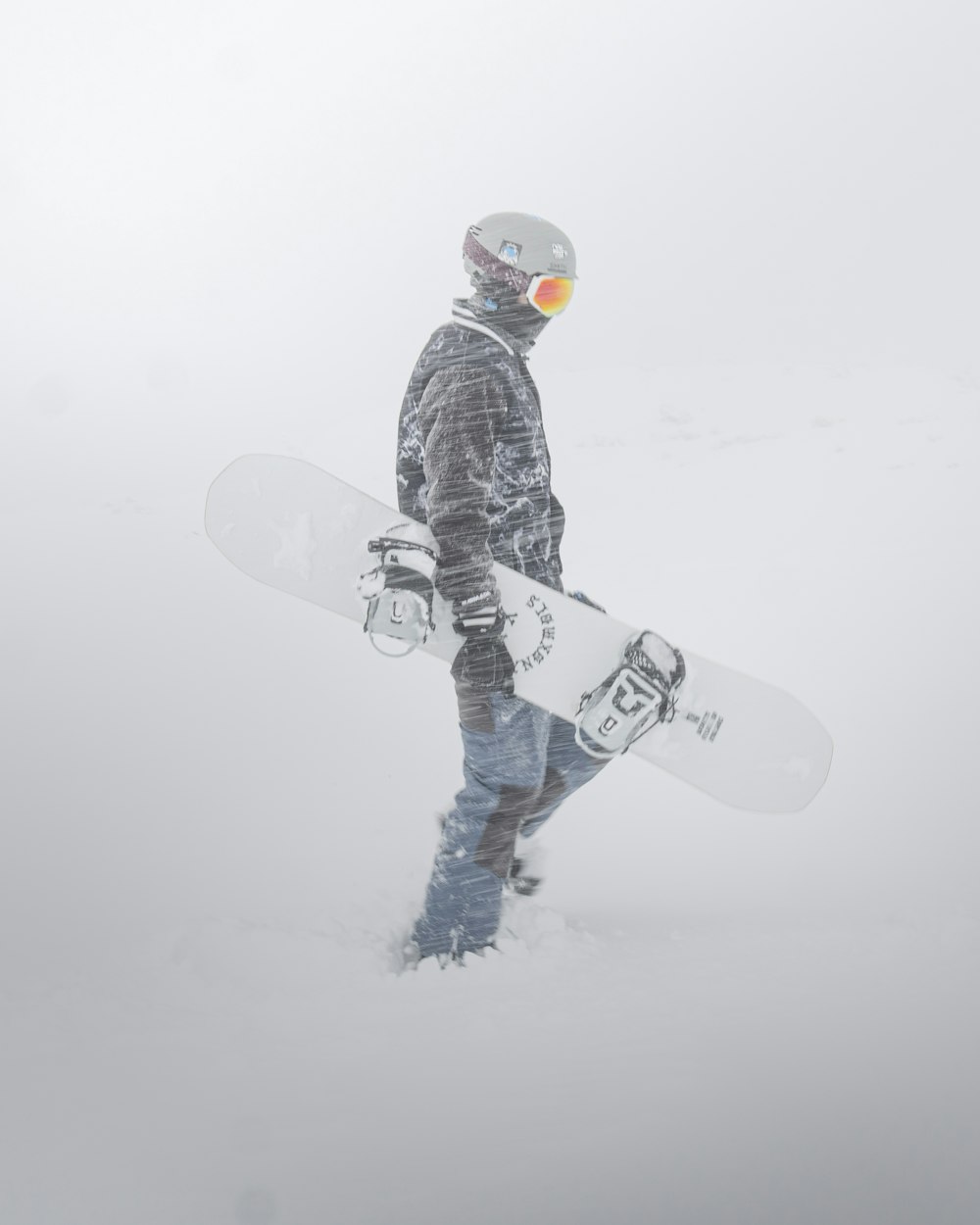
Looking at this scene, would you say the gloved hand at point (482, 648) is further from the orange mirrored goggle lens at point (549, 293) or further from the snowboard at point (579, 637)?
the orange mirrored goggle lens at point (549, 293)

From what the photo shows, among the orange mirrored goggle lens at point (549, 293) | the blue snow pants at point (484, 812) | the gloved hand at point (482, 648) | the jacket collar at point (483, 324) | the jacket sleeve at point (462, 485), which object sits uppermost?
the orange mirrored goggle lens at point (549, 293)

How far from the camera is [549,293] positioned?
1808 mm

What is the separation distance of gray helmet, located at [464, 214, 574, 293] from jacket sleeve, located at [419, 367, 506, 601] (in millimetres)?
313

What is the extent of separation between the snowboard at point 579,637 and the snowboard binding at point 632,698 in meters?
0.09

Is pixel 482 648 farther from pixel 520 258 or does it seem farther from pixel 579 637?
pixel 520 258

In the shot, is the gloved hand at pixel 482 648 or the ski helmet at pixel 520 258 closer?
the gloved hand at pixel 482 648

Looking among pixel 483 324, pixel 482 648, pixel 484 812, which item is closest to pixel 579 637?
pixel 482 648

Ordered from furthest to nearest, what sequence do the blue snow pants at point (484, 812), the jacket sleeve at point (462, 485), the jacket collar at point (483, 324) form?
the blue snow pants at point (484, 812) < the jacket collar at point (483, 324) < the jacket sleeve at point (462, 485)

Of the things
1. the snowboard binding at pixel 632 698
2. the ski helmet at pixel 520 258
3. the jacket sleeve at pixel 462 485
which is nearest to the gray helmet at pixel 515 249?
the ski helmet at pixel 520 258

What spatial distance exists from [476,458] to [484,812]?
0.84 meters

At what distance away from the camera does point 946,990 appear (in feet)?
6.17

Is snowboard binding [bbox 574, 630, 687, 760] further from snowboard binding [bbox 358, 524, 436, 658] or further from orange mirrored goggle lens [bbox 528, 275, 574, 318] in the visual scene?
orange mirrored goggle lens [bbox 528, 275, 574, 318]

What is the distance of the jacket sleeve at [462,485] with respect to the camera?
63.1 inches

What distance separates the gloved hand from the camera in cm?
162
